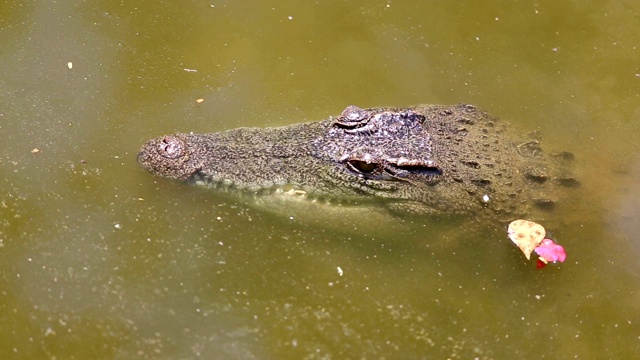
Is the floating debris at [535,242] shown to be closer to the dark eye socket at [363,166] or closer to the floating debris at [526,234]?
the floating debris at [526,234]

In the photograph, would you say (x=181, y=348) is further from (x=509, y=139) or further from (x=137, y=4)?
(x=137, y=4)

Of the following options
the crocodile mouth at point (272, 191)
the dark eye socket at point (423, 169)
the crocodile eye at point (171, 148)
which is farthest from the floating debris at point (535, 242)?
the crocodile eye at point (171, 148)

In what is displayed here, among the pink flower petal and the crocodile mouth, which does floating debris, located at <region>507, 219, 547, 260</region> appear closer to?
the pink flower petal

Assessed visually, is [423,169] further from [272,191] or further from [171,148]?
[171,148]

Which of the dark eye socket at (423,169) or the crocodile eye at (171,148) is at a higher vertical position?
the dark eye socket at (423,169)

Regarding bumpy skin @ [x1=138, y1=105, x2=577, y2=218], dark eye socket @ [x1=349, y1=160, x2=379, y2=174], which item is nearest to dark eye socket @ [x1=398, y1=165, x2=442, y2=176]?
bumpy skin @ [x1=138, y1=105, x2=577, y2=218]
